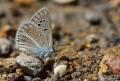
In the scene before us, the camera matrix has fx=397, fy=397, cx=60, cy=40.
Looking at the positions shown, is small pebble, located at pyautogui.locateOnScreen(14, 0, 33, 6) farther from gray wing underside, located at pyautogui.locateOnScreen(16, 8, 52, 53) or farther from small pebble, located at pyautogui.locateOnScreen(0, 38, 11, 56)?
gray wing underside, located at pyautogui.locateOnScreen(16, 8, 52, 53)

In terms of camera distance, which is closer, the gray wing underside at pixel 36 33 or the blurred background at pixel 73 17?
the gray wing underside at pixel 36 33

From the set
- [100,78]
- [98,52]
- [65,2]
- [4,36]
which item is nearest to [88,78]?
[100,78]

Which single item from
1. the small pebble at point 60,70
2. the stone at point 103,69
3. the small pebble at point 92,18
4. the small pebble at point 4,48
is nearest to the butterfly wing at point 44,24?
the small pebble at point 60,70

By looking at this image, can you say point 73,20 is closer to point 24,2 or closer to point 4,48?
point 24,2

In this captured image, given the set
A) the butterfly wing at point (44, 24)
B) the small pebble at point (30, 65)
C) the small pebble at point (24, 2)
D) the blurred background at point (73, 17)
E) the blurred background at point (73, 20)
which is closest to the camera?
the small pebble at point (30, 65)

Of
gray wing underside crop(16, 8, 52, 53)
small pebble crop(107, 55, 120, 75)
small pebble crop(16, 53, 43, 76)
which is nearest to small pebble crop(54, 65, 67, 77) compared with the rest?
small pebble crop(16, 53, 43, 76)

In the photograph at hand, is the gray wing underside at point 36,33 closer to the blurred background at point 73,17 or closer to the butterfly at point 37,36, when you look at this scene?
the butterfly at point 37,36

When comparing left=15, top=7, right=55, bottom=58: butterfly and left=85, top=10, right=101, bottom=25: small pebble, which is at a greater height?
left=85, top=10, right=101, bottom=25: small pebble
